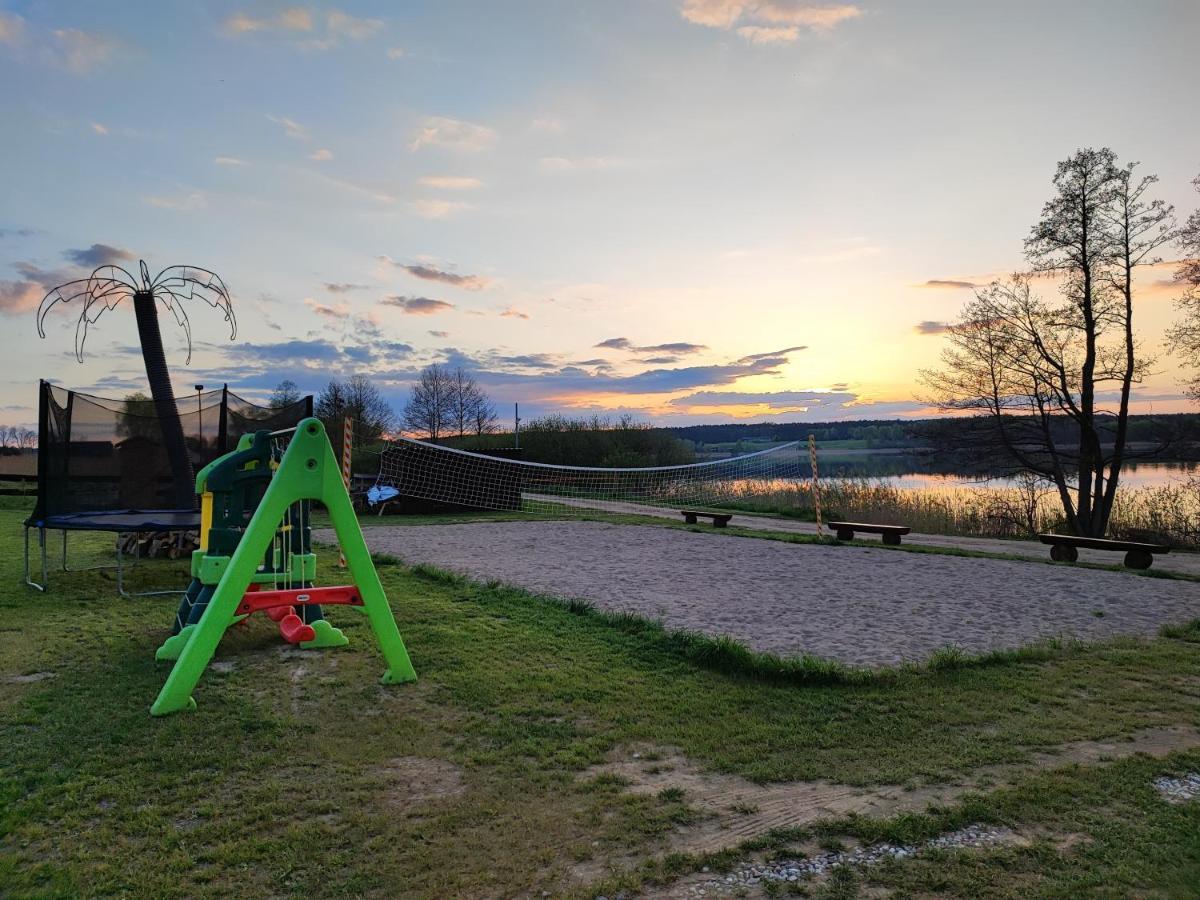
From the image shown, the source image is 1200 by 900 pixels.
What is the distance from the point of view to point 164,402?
8.95 metres

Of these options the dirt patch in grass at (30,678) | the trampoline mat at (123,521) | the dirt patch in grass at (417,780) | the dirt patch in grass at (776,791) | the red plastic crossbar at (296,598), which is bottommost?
the dirt patch in grass at (417,780)

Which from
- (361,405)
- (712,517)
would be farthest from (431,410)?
(712,517)

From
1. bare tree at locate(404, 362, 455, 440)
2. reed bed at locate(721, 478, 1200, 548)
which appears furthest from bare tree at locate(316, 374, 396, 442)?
reed bed at locate(721, 478, 1200, 548)

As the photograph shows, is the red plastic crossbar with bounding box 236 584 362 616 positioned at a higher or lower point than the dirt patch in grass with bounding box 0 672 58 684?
higher

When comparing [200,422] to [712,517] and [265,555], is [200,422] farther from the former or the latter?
[712,517]

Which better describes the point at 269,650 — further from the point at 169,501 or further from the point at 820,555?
the point at 820,555

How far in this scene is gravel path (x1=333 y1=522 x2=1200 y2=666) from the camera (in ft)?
18.7

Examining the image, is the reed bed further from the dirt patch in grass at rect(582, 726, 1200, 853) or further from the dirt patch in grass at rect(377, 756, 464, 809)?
the dirt patch in grass at rect(377, 756, 464, 809)

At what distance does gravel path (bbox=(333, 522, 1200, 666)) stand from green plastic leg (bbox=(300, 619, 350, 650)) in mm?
2379

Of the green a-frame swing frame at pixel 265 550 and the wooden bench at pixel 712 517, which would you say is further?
the wooden bench at pixel 712 517

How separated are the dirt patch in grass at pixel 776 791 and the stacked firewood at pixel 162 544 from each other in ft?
27.4

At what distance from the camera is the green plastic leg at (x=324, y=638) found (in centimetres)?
524

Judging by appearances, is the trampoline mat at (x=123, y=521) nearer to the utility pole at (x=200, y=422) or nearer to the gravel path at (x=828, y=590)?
the utility pole at (x=200, y=422)

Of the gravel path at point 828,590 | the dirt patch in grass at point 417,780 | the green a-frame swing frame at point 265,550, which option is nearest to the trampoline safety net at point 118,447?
the gravel path at point 828,590
